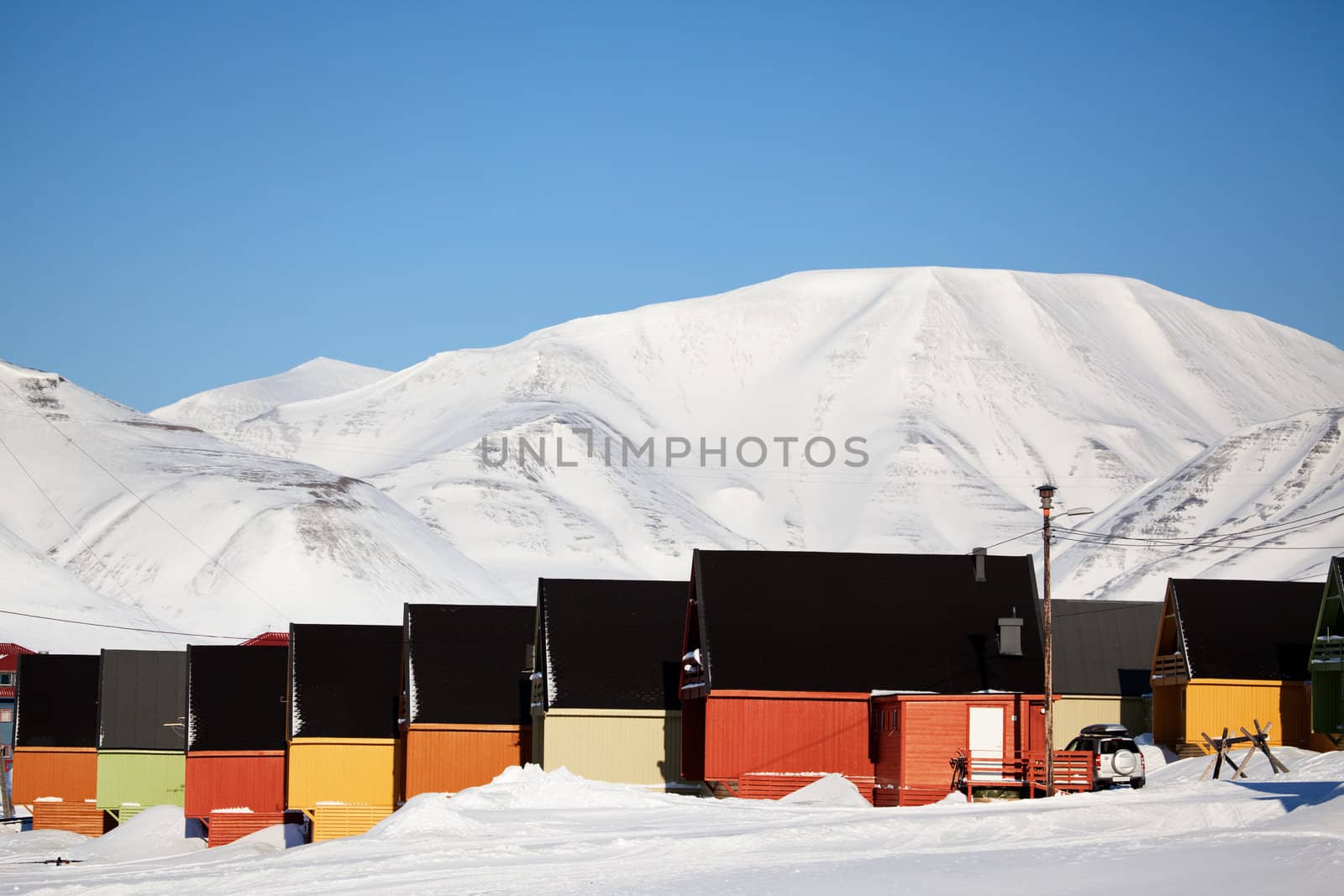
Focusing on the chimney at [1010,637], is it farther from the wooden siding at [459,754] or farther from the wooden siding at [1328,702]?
the wooden siding at [459,754]

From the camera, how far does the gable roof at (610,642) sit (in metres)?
52.7

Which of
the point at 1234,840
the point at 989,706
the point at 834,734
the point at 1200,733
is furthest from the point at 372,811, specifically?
the point at 1234,840

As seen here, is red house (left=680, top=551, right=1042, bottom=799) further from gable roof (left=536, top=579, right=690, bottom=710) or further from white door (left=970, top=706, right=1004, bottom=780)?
Result: white door (left=970, top=706, right=1004, bottom=780)

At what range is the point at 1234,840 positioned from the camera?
95.7 feet

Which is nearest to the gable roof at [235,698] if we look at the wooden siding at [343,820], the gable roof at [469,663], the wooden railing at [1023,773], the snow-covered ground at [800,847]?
the wooden siding at [343,820]

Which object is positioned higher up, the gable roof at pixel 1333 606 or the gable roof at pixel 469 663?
the gable roof at pixel 1333 606

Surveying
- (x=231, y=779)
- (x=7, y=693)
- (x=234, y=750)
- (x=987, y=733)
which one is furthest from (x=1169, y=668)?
(x=7, y=693)

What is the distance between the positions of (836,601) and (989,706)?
Result: 6.67 m

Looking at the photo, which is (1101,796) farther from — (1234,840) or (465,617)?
(465,617)

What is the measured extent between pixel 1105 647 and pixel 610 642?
17.6 metres

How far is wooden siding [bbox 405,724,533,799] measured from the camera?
55.3 meters

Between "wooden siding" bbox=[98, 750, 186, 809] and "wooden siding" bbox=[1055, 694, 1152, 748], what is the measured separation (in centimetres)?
3290

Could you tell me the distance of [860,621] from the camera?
169 feet

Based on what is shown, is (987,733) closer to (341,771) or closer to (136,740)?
(341,771)
